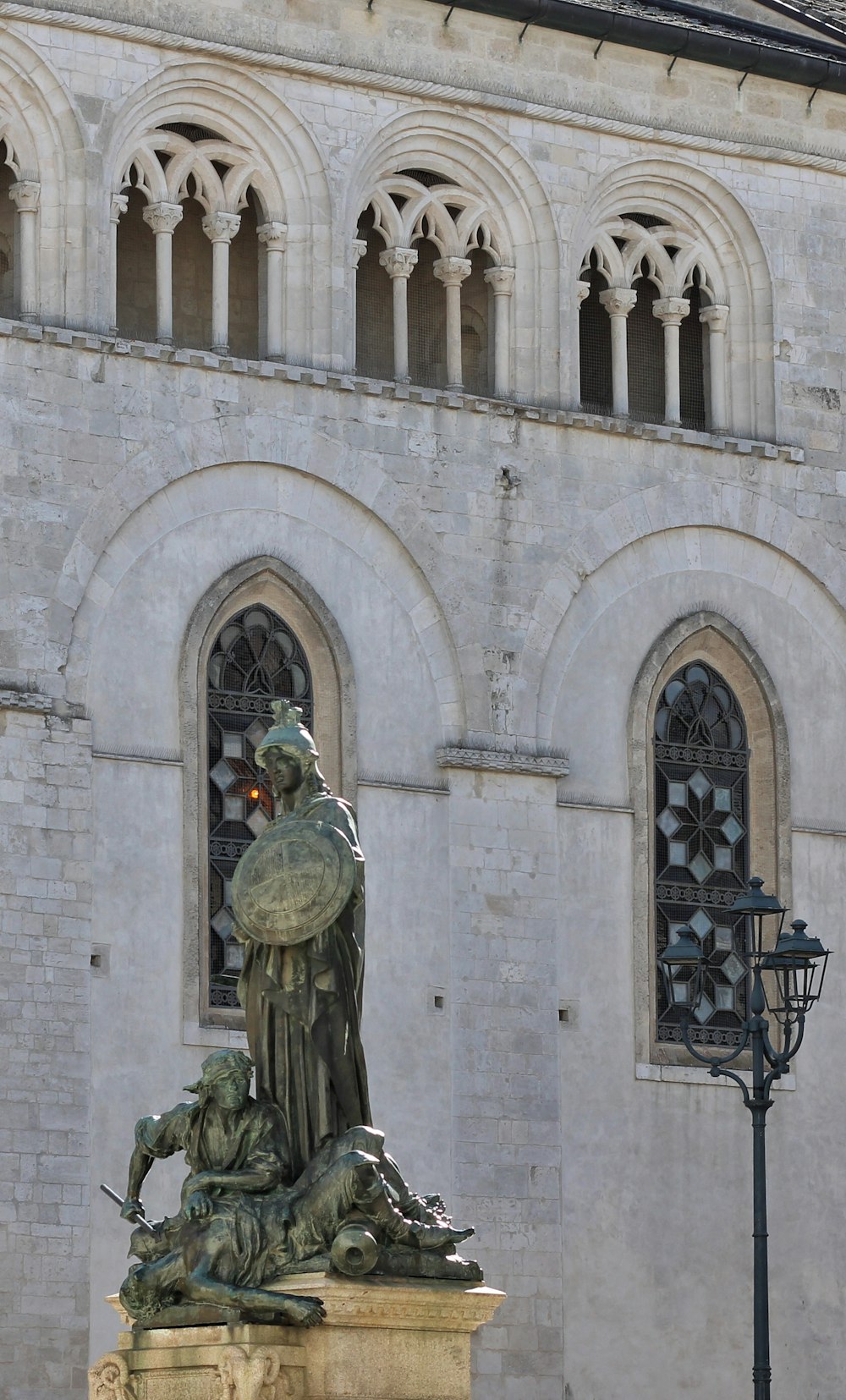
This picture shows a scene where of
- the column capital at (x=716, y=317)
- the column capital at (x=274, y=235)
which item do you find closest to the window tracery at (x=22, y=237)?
the column capital at (x=274, y=235)

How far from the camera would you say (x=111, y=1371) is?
51.8 ft

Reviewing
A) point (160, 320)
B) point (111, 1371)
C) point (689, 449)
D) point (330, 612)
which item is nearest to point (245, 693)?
point (330, 612)

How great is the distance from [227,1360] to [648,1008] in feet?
52.3

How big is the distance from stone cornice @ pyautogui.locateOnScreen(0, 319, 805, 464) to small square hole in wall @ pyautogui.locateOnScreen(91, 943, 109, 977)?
5002 millimetres

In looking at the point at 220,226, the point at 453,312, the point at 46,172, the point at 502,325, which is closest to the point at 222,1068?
the point at 46,172

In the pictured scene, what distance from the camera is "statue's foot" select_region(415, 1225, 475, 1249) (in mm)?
15734

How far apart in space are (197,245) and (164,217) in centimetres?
112

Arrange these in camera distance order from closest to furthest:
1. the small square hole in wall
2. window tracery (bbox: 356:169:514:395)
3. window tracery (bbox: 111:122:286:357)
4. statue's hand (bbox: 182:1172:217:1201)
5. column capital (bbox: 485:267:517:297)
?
statue's hand (bbox: 182:1172:217:1201) < the small square hole in wall < window tracery (bbox: 111:122:286:357) < window tracery (bbox: 356:169:514:395) < column capital (bbox: 485:267:517:297)

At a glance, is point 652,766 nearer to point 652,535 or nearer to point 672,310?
point 652,535

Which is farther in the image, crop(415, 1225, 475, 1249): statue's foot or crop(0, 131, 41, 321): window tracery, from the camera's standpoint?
crop(0, 131, 41, 321): window tracery

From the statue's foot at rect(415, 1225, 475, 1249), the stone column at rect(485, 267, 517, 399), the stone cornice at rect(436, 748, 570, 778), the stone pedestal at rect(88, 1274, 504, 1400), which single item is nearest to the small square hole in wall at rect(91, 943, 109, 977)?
the stone cornice at rect(436, 748, 570, 778)

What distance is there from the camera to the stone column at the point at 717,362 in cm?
3275

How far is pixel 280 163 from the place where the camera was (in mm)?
30422

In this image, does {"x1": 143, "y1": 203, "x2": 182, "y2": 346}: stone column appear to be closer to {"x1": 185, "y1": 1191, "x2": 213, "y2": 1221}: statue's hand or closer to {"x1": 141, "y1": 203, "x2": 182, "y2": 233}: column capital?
{"x1": 141, "y1": 203, "x2": 182, "y2": 233}: column capital
